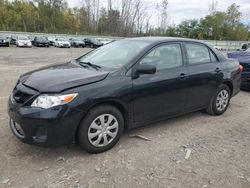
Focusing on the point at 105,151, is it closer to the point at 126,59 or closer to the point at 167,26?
the point at 126,59

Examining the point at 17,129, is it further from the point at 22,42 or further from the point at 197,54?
the point at 22,42

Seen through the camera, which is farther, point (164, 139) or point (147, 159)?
point (164, 139)

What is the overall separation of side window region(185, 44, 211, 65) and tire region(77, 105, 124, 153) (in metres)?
1.84

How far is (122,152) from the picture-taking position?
346 cm

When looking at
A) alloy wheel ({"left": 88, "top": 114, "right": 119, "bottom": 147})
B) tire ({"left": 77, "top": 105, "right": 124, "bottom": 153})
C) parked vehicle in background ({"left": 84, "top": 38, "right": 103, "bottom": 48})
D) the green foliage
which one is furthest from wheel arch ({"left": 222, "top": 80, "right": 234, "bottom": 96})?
the green foliage

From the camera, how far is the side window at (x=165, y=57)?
12.6 ft

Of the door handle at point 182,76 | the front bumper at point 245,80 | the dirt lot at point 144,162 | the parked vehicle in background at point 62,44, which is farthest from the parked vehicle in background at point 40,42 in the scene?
the door handle at point 182,76

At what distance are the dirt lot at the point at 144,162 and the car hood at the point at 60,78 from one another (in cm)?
95

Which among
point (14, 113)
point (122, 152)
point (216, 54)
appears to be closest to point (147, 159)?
point (122, 152)

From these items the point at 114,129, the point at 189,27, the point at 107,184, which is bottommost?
the point at 107,184

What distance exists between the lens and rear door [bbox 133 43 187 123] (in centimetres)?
367

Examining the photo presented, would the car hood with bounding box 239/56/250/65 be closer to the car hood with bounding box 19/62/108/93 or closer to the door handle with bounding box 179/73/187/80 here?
the door handle with bounding box 179/73/187/80

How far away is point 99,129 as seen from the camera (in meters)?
3.32

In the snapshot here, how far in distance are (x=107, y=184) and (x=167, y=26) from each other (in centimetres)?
5738
